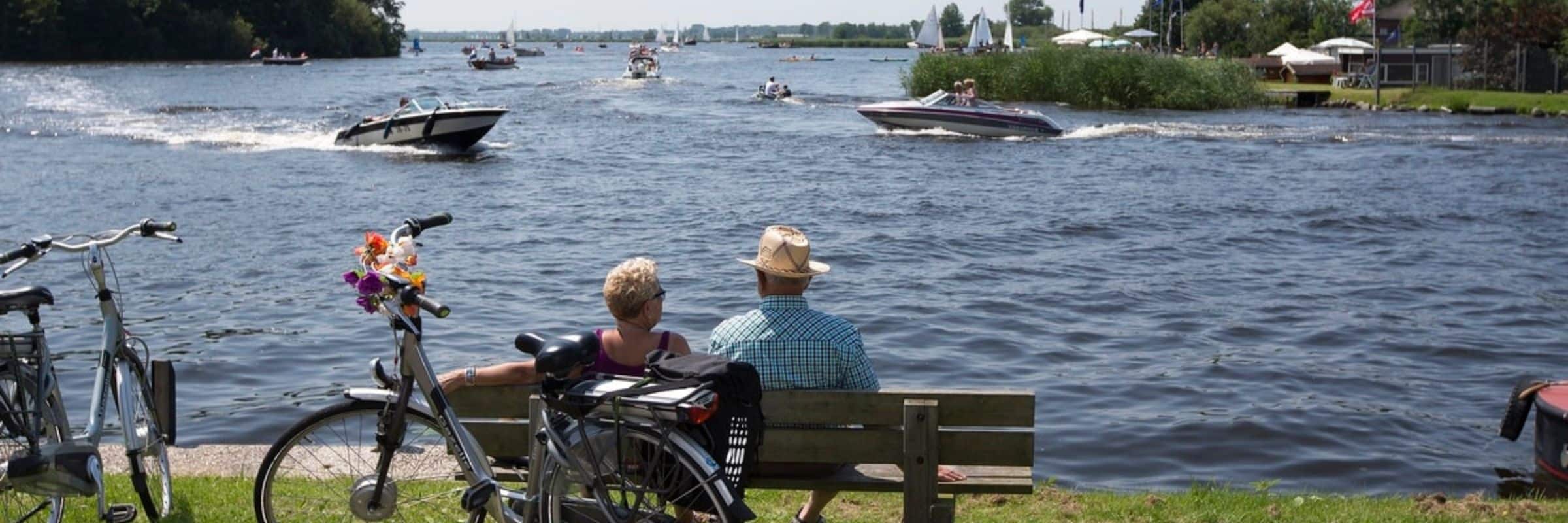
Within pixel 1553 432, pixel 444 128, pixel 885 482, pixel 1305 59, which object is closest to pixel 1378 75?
pixel 1305 59

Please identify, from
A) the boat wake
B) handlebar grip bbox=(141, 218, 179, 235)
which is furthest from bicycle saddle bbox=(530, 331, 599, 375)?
the boat wake

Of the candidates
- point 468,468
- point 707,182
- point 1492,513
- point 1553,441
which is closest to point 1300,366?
point 1553,441

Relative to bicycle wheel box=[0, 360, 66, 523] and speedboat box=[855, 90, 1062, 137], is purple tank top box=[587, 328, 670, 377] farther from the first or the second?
speedboat box=[855, 90, 1062, 137]

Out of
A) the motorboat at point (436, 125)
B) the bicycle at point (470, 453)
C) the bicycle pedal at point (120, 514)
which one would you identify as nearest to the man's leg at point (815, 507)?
the bicycle at point (470, 453)

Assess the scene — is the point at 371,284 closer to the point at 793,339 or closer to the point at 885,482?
the point at 793,339

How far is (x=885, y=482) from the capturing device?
6.05m

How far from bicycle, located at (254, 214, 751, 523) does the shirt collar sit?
0.92m

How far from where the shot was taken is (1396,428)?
12.1 meters

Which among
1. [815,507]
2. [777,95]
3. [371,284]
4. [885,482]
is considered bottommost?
[815,507]

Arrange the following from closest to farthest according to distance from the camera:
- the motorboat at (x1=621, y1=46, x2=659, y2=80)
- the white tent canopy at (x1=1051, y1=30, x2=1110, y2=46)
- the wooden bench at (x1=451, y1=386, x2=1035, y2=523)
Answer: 1. the wooden bench at (x1=451, y1=386, x2=1035, y2=523)
2. the motorboat at (x1=621, y1=46, x2=659, y2=80)
3. the white tent canopy at (x1=1051, y1=30, x2=1110, y2=46)

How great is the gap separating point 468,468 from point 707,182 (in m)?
26.0

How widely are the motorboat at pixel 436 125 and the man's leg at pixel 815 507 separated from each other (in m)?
30.7

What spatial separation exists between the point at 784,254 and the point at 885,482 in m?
0.92

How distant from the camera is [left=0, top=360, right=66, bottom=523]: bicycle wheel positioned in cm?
589
